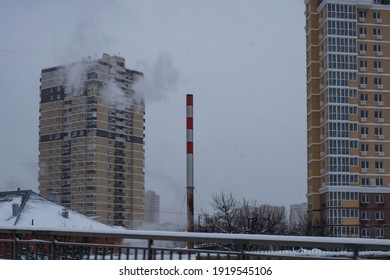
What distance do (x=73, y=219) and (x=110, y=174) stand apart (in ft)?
195

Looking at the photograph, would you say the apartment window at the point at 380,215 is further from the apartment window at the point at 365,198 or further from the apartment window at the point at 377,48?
the apartment window at the point at 377,48

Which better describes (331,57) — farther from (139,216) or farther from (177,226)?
(139,216)

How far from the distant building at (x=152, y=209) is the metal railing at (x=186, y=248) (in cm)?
11902

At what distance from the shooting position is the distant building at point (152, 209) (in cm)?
13588

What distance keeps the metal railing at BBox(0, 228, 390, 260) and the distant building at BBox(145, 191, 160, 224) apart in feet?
390

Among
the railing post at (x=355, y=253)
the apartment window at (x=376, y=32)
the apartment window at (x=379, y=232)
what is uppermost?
the apartment window at (x=376, y=32)

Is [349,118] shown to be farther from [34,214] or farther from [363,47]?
[34,214]

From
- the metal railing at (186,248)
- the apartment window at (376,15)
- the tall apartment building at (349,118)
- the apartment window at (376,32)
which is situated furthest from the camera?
the apartment window at (376,15)

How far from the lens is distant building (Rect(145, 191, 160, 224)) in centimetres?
13588

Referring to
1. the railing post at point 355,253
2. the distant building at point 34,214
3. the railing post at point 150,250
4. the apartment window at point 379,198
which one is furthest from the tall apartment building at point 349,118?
the railing post at point 355,253

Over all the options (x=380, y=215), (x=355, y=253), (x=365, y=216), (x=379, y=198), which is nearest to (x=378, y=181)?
(x=379, y=198)

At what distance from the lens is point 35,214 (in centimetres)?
5522

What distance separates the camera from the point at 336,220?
76562mm
